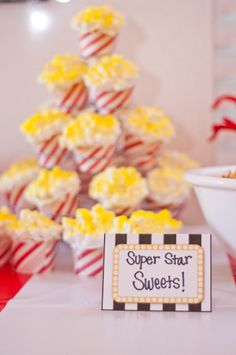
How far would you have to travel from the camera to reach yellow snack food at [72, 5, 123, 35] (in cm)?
116

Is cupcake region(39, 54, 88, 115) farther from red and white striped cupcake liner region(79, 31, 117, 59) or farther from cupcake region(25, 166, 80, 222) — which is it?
cupcake region(25, 166, 80, 222)

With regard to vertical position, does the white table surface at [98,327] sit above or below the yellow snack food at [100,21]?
below

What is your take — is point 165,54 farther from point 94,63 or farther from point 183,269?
point 183,269

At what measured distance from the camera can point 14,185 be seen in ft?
4.06

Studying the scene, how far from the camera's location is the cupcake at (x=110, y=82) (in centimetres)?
114

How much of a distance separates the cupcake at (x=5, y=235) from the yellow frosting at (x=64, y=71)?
0.30m

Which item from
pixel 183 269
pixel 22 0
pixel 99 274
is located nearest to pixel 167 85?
pixel 22 0

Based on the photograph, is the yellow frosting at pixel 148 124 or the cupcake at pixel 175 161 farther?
the cupcake at pixel 175 161

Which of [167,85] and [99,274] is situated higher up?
[167,85]

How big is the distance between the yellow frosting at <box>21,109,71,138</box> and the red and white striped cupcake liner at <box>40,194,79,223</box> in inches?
6.0

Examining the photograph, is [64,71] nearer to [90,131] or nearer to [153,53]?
[90,131]

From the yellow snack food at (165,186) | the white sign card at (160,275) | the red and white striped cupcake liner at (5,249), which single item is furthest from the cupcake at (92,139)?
the white sign card at (160,275)

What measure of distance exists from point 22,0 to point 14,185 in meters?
0.51

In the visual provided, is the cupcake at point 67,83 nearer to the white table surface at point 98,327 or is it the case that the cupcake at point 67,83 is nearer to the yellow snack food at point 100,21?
the yellow snack food at point 100,21
